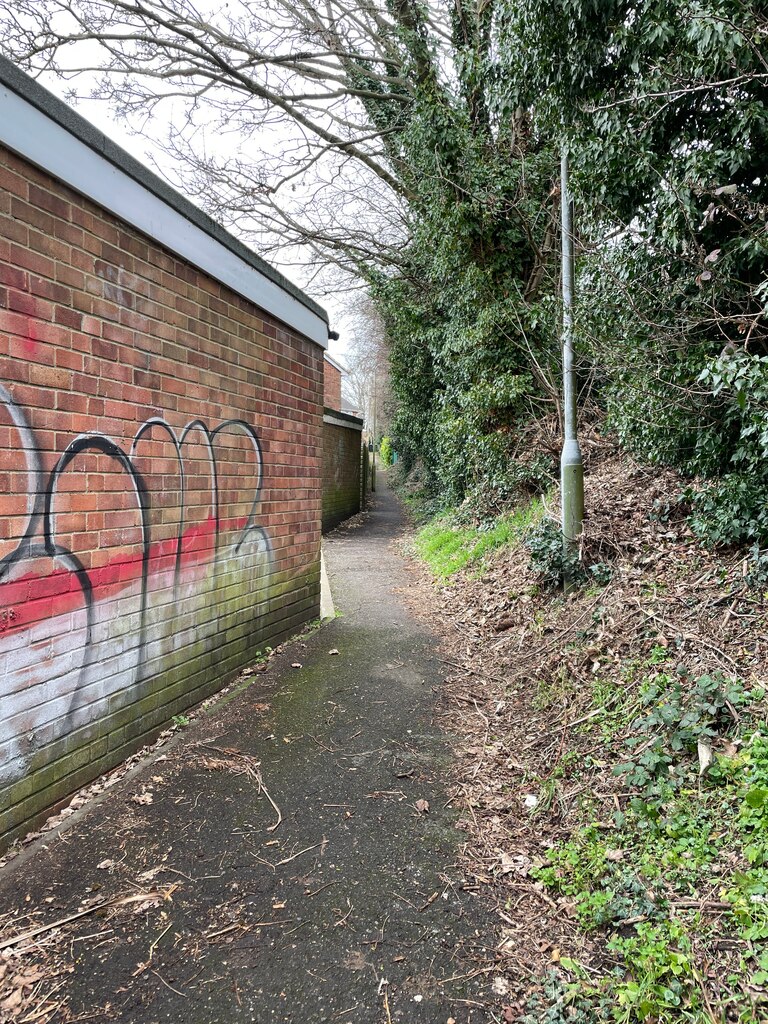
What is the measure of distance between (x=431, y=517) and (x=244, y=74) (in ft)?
30.5

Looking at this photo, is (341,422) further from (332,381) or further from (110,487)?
(332,381)

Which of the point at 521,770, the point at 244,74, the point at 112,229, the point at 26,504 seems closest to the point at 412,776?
the point at 521,770

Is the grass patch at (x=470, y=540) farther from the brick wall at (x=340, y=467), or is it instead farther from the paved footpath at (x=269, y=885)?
the brick wall at (x=340, y=467)

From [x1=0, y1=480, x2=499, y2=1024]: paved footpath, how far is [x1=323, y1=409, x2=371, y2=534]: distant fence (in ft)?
34.7

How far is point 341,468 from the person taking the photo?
15797mm

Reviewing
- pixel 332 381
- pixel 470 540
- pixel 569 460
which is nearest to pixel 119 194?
pixel 569 460

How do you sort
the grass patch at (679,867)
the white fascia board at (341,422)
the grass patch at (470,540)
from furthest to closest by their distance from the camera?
the white fascia board at (341,422), the grass patch at (470,540), the grass patch at (679,867)

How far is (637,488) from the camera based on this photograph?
5.11 metres

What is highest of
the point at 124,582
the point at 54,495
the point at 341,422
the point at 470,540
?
the point at 341,422

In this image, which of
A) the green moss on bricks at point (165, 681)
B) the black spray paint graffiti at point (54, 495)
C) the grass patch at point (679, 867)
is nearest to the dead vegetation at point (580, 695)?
the grass patch at point (679, 867)

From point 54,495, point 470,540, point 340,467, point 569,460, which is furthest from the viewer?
point 340,467

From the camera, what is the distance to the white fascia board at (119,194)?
2.34 meters

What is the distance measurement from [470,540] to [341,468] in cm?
800

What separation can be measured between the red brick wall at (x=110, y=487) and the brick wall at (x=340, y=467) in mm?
9541
